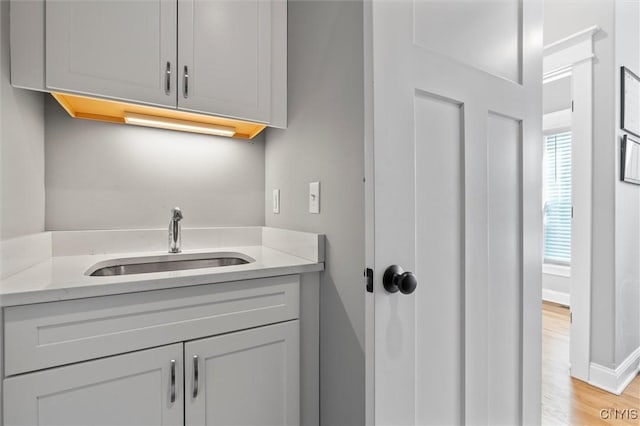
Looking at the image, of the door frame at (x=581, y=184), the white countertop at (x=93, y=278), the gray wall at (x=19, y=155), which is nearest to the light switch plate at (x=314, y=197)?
the white countertop at (x=93, y=278)

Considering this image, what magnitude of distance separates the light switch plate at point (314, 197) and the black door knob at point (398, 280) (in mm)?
494

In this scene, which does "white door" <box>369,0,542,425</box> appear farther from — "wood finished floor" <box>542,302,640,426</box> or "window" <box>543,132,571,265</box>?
"window" <box>543,132,571,265</box>

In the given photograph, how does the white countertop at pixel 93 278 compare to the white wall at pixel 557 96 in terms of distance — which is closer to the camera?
the white countertop at pixel 93 278

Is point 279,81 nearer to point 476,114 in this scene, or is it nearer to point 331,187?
point 331,187

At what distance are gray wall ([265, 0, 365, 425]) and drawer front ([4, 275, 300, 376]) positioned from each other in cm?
20

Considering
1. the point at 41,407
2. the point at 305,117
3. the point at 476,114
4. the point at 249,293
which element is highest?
the point at 305,117

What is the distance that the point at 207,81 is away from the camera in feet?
4.08

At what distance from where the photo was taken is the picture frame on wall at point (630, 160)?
6.42ft

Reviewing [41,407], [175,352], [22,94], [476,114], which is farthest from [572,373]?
[22,94]

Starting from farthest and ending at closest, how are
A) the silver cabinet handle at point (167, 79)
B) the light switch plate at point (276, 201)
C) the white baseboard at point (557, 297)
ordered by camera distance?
1. the white baseboard at point (557, 297)
2. the light switch plate at point (276, 201)
3. the silver cabinet handle at point (167, 79)

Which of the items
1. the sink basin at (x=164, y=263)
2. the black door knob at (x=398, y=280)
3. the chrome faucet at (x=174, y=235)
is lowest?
the sink basin at (x=164, y=263)

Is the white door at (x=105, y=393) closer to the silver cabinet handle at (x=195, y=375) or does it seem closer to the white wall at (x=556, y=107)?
the silver cabinet handle at (x=195, y=375)

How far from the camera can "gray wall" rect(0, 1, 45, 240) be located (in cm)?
92

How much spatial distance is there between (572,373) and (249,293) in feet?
7.67
